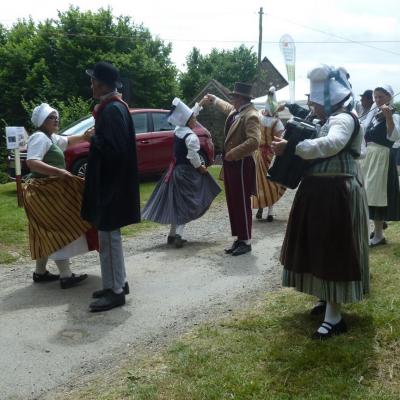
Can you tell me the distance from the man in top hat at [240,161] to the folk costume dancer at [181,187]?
0.45 metres

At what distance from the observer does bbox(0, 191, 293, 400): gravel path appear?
3695 mm

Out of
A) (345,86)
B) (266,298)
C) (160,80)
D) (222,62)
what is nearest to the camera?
(345,86)

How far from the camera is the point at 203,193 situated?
703 centimetres

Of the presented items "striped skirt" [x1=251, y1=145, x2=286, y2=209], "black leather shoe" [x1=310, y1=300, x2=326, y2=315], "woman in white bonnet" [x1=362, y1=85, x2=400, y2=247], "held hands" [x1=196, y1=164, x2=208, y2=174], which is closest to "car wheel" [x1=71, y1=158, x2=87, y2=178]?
"striped skirt" [x1=251, y1=145, x2=286, y2=209]

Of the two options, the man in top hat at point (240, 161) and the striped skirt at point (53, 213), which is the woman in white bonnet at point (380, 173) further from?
the striped skirt at point (53, 213)

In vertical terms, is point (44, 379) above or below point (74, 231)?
below

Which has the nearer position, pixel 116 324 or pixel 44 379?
pixel 44 379

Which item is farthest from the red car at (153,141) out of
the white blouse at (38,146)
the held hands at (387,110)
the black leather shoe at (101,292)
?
the black leather shoe at (101,292)

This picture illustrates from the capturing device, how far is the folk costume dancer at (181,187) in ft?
22.3

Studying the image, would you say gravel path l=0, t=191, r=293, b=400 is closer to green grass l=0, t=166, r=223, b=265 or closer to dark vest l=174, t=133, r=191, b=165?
green grass l=0, t=166, r=223, b=265

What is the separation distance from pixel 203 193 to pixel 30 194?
8.15ft

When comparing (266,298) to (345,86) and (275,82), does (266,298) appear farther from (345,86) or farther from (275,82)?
(275,82)

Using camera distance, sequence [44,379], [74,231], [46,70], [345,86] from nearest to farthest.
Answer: [44,379] < [345,86] < [74,231] < [46,70]

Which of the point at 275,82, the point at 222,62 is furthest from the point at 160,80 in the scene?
the point at 222,62
